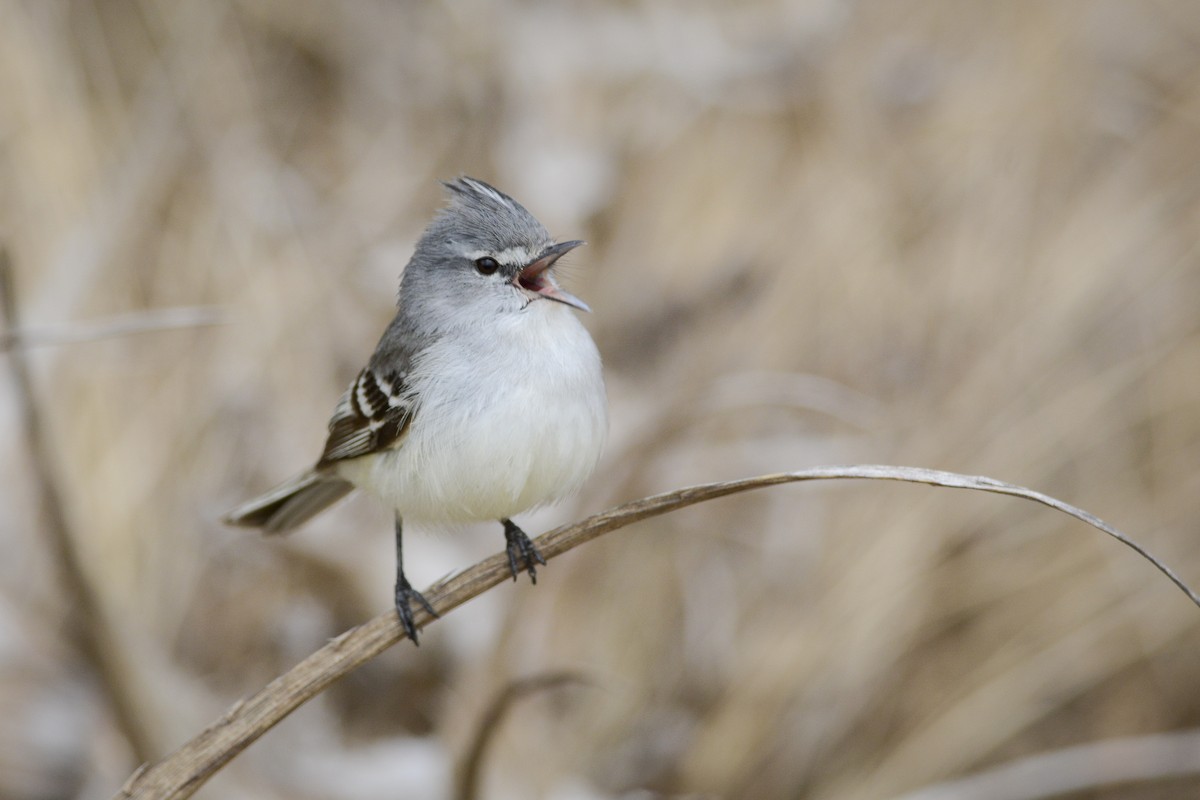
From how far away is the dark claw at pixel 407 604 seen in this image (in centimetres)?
191

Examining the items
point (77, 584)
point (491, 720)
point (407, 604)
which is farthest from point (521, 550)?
point (77, 584)

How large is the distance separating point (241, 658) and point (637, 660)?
133 cm

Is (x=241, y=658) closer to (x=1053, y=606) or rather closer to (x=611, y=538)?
(x=611, y=538)

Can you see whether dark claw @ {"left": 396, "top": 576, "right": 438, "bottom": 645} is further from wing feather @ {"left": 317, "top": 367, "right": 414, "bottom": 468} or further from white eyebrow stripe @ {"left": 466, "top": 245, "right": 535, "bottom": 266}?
white eyebrow stripe @ {"left": 466, "top": 245, "right": 535, "bottom": 266}

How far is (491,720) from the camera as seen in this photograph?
6.91ft

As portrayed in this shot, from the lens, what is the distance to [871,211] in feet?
14.4

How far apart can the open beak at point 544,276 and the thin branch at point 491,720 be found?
2.35ft

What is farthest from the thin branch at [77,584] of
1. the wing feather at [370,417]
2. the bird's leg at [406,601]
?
the bird's leg at [406,601]

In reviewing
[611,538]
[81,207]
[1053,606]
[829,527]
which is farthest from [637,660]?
[81,207]

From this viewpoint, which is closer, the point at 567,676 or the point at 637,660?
the point at 567,676

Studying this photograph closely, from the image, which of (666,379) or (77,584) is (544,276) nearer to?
(77,584)

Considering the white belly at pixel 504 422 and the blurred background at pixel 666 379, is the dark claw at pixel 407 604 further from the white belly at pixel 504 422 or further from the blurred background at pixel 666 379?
the blurred background at pixel 666 379

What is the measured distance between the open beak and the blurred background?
2.54 feet

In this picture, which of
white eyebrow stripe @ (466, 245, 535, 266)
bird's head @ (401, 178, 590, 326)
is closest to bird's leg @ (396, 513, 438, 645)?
bird's head @ (401, 178, 590, 326)
